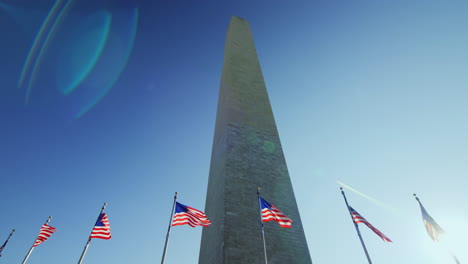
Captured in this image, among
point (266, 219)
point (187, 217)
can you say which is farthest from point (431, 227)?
point (187, 217)

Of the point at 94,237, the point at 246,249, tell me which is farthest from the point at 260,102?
the point at 94,237

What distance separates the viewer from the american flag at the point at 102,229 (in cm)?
961

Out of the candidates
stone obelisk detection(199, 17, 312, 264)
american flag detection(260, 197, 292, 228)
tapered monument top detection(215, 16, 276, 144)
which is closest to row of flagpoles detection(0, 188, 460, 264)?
american flag detection(260, 197, 292, 228)

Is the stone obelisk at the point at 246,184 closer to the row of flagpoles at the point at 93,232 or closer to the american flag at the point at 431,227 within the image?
the row of flagpoles at the point at 93,232

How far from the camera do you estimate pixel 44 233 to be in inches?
475

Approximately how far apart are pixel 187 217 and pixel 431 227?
10.6m

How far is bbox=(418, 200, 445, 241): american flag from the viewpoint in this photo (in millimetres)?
10814

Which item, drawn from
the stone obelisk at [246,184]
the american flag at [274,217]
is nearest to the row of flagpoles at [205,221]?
the american flag at [274,217]

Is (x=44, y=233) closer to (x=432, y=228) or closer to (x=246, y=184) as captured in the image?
(x=246, y=184)

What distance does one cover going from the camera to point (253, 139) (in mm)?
15375

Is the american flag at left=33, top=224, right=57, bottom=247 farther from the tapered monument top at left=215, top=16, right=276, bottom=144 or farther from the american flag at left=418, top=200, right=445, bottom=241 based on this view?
the american flag at left=418, top=200, right=445, bottom=241

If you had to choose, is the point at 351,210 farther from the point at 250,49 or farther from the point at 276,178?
the point at 250,49

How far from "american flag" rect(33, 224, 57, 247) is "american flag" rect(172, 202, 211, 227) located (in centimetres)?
755

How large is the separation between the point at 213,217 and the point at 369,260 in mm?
6936
